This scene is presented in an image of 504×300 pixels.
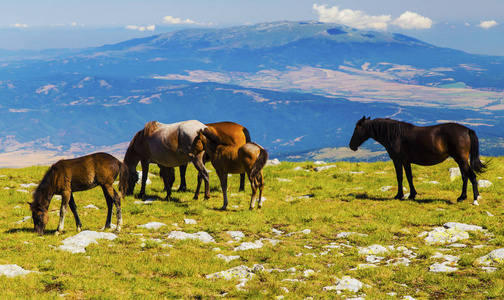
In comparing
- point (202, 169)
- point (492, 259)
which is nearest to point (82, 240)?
point (202, 169)

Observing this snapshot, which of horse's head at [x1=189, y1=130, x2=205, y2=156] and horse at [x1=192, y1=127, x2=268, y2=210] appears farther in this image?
horse's head at [x1=189, y1=130, x2=205, y2=156]

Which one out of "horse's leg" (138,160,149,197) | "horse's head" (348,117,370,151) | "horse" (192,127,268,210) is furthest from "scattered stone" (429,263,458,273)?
"horse's leg" (138,160,149,197)

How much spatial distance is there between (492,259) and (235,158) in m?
9.62

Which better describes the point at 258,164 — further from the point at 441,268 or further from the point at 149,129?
the point at 441,268

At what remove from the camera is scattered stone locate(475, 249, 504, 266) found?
32.7ft

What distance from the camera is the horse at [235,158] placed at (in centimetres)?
1642

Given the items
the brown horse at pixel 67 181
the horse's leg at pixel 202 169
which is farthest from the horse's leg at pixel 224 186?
the brown horse at pixel 67 181

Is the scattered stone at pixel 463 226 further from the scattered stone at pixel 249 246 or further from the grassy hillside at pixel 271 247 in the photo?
the scattered stone at pixel 249 246

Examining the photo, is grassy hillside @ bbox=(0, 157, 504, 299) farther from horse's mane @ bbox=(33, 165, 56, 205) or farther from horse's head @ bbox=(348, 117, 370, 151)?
horse's head @ bbox=(348, 117, 370, 151)

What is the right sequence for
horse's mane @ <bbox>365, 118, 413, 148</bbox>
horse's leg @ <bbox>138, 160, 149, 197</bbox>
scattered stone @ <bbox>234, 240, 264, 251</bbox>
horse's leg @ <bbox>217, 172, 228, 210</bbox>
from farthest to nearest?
horse's leg @ <bbox>138, 160, 149, 197</bbox> → horse's mane @ <bbox>365, 118, 413, 148</bbox> → horse's leg @ <bbox>217, 172, 228, 210</bbox> → scattered stone @ <bbox>234, 240, 264, 251</bbox>

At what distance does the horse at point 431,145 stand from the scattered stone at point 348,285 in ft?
31.5

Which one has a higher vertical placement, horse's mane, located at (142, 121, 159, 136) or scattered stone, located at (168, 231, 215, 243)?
horse's mane, located at (142, 121, 159, 136)

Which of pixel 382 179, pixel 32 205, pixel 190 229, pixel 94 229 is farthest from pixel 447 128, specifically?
pixel 32 205

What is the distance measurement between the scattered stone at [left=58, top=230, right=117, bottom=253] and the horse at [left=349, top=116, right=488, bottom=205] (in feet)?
36.6
